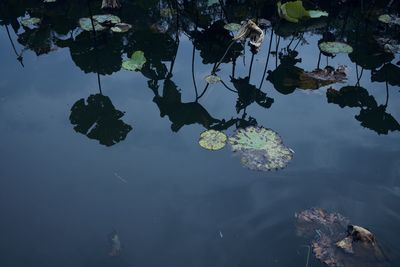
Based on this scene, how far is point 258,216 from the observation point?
2.77m

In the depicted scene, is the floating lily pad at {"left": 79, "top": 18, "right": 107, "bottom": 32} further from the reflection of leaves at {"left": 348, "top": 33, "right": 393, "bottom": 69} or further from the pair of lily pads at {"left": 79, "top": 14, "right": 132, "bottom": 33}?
the reflection of leaves at {"left": 348, "top": 33, "right": 393, "bottom": 69}

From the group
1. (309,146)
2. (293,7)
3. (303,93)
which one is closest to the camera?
(309,146)

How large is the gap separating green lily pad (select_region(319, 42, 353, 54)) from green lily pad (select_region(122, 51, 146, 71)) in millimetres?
2182

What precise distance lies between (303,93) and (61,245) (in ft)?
9.25

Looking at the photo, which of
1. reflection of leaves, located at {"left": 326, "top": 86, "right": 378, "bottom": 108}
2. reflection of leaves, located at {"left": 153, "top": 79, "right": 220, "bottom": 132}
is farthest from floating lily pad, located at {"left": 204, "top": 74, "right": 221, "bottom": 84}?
reflection of leaves, located at {"left": 326, "top": 86, "right": 378, "bottom": 108}

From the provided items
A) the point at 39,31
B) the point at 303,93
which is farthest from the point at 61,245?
the point at 39,31

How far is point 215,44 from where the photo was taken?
16.1 feet

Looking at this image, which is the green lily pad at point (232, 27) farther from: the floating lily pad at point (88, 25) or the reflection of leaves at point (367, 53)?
the floating lily pad at point (88, 25)

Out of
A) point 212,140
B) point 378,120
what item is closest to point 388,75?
point 378,120

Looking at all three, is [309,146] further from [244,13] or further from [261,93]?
[244,13]

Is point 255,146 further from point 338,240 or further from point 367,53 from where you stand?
point 367,53

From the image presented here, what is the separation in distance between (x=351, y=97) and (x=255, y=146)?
146 centimetres

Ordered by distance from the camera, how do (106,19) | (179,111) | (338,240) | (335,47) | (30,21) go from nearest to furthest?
(338,240), (179,111), (335,47), (106,19), (30,21)

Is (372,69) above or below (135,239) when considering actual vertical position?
above
